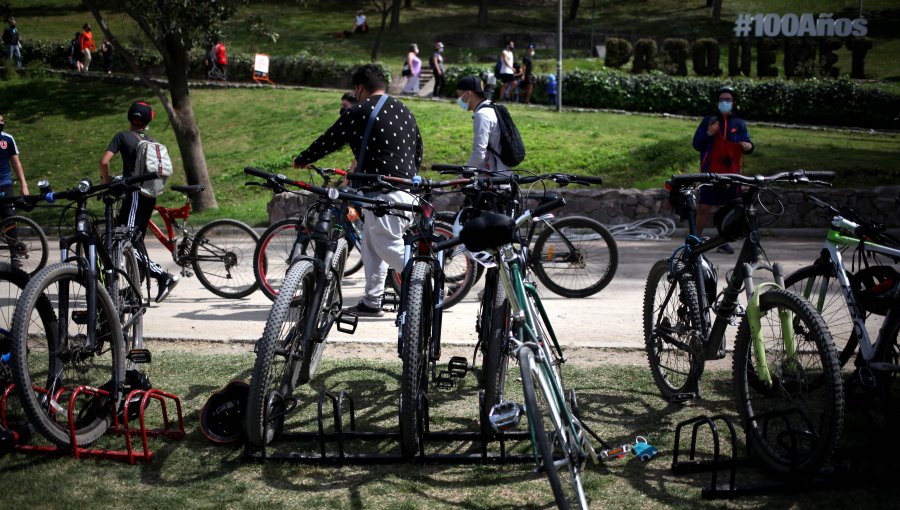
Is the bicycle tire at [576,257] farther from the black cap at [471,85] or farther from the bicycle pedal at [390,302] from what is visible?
the bicycle pedal at [390,302]

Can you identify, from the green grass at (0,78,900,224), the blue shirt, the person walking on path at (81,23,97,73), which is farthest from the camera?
the person walking on path at (81,23,97,73)

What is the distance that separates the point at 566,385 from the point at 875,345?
2004 millimetres

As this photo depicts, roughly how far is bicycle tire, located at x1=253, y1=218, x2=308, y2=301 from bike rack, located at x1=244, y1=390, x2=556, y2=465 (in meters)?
3.70

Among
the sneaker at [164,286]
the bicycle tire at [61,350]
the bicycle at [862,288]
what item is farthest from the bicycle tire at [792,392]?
the sneaker at [164,286]

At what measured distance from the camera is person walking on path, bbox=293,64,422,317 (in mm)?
6867

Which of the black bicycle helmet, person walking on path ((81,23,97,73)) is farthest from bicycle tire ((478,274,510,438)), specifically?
person walking on path ((81,23,97,73))

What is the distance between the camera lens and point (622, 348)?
22.7ft

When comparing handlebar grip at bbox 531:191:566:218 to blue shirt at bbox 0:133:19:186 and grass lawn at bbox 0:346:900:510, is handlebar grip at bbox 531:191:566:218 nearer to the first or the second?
grass lawn at bbox 0:346:900:510

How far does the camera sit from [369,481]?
4531 mm

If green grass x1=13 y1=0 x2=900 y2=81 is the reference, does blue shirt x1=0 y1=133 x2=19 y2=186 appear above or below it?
below

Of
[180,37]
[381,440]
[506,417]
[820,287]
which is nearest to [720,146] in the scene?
[820,287]

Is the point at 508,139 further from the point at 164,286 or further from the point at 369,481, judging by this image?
the point at 369,481

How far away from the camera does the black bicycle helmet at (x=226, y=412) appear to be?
16.4 ft

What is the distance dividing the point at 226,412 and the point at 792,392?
10.2 ft
